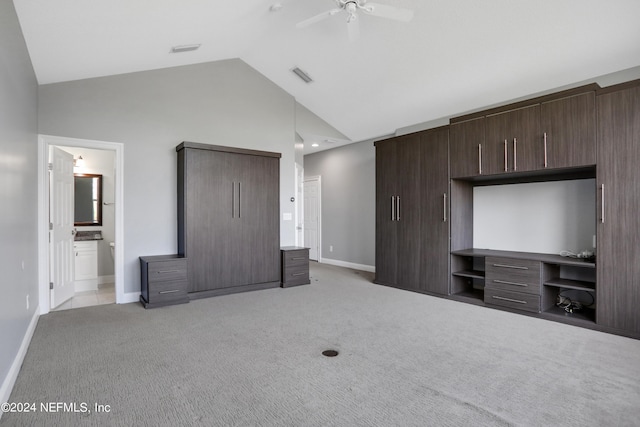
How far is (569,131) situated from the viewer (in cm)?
355

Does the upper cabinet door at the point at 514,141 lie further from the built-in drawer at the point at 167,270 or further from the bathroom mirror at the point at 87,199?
the bathroom mirror at the point at 87,199

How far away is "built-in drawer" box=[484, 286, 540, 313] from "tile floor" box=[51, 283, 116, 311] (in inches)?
196

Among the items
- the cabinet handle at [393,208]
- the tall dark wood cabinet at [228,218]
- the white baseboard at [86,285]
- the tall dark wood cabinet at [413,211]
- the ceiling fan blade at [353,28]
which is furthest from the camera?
the cabinet handle at [393,208]

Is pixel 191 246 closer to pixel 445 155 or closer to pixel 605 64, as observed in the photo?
pixel 445 155

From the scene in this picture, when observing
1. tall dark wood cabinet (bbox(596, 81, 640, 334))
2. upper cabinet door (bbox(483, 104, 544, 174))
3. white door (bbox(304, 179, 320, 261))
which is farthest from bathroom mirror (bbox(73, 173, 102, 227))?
tall dark wood cabinet (bbox(596, 81, 640, 334))

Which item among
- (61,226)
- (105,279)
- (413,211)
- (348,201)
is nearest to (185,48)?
(61,226)

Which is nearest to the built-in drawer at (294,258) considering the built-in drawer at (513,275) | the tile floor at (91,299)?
the tile floor at (91,299)

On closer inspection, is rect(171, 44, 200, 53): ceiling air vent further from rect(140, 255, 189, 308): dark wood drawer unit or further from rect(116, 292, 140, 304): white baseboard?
rect(116, 292, 140, 304): white baseboard

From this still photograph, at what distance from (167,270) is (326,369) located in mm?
2733

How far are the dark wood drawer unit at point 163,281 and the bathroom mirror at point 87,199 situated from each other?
6.66ft

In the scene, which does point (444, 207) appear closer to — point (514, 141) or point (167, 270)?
point (514, 141)

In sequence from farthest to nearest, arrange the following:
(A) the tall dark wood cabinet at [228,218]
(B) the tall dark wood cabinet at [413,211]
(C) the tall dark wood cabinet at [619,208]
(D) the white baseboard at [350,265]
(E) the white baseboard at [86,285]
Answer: (D) the white baseboard at [350,265] < (E) the white baseboard at [86,285] < (B) the tall dark wood cabinet at [413,211] < (A) the tall dark wood cabinet at [228,218] < (C) the tall dark wood cabinet at [619,208]

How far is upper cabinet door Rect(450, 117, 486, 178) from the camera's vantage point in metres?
4.32

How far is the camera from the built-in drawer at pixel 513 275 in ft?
12.6
